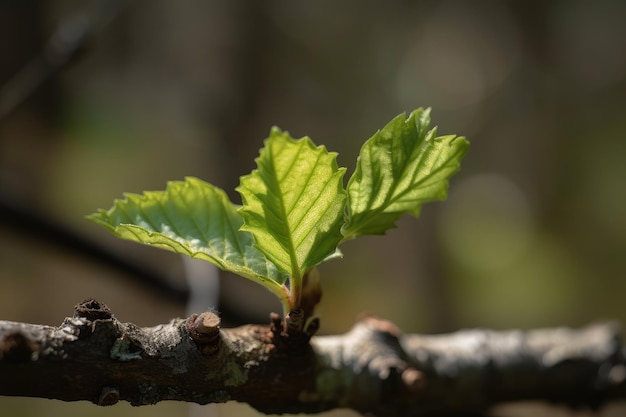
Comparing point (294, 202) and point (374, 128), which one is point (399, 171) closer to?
point (294, 202)

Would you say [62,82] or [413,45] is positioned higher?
[413,45]

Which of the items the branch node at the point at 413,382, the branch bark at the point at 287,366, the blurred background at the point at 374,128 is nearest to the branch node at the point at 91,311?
the branch bark at the point at 287,366

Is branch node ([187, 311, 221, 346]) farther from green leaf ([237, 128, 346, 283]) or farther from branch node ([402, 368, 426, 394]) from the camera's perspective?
branch node ([402, 368, 426, 394])

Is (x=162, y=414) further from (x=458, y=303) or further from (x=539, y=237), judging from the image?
(x=539, y=237)

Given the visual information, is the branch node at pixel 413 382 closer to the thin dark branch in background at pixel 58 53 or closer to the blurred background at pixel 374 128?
the thin dark branch in background at pixel 58 53

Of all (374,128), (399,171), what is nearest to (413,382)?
(399,171)

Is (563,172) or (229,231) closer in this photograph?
(229,231)

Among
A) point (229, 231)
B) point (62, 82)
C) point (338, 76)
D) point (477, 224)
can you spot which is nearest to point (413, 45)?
point (338, 76)
